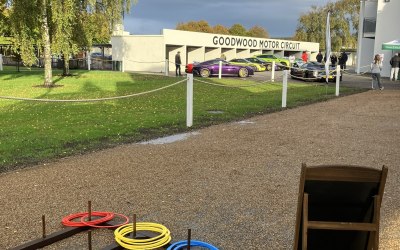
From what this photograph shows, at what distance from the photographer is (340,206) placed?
9.62 feet

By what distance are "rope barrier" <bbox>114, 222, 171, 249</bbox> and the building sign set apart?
4267 centimetres

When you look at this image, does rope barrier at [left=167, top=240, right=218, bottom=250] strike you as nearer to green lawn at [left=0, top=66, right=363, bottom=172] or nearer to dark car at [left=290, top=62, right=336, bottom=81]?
green lawn at [left=0, top=66, right=363, bottom=172]

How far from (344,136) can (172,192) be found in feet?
17.8

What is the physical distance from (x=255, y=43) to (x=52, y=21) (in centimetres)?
3529

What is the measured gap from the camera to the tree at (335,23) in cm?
7081

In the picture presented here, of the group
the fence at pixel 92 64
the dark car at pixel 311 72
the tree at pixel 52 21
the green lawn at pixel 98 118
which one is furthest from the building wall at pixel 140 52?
the green lawn at pixel 98 118

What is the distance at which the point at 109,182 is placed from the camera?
593cm

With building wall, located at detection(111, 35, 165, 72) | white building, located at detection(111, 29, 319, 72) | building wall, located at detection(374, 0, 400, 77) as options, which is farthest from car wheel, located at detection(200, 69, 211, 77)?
building wall, located at detection(374, 0, 400, 77)

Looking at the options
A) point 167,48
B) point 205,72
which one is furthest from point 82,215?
point 167,48

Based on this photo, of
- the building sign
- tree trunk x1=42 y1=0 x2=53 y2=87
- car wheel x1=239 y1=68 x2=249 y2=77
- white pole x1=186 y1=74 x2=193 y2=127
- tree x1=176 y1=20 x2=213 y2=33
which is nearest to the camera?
white pole x1=186 y1=74 x2=193 y2=127

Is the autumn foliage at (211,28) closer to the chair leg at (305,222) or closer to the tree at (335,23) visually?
the tree at (335,23)

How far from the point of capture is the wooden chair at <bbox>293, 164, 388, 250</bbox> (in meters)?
2.79

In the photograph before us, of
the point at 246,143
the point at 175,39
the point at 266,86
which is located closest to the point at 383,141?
the point at 246,143

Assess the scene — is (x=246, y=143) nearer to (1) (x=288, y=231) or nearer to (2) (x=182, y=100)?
(1) (x=288, y=231)
